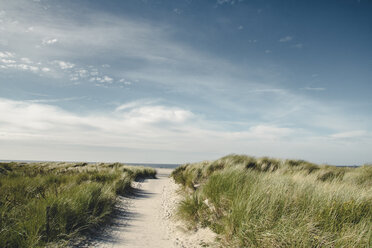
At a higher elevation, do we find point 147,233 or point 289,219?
point 289,219

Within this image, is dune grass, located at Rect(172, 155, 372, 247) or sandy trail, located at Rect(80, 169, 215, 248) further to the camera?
sandy trail, located at Rect(80, 169, 215, 248)

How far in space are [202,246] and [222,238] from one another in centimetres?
61

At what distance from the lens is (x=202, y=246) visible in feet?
14.4

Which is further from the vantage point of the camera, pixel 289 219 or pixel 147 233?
pixel 147 233

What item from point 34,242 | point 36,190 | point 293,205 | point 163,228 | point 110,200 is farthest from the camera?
point 110,200

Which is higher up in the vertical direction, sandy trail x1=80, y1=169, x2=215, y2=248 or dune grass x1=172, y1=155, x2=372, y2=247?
dune grass x1=172, y1=155, x2=372, y2=247

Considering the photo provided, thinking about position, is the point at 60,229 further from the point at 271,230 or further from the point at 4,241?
the point at 271,230

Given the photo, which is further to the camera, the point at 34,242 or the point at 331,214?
the point at 331,214

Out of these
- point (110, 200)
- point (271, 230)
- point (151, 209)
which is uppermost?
point (271, 230)

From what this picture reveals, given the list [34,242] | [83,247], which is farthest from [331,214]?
[34,242]

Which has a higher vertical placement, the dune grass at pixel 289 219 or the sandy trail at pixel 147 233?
the dune grass at pixel 289 219

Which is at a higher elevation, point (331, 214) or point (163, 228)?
point (331, 214)

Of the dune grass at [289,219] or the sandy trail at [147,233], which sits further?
the sandy trail at [147,233]

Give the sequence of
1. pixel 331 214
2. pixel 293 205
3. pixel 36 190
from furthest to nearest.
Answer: pixel 36 190 → pixel 293 205 → pixel 331 214
